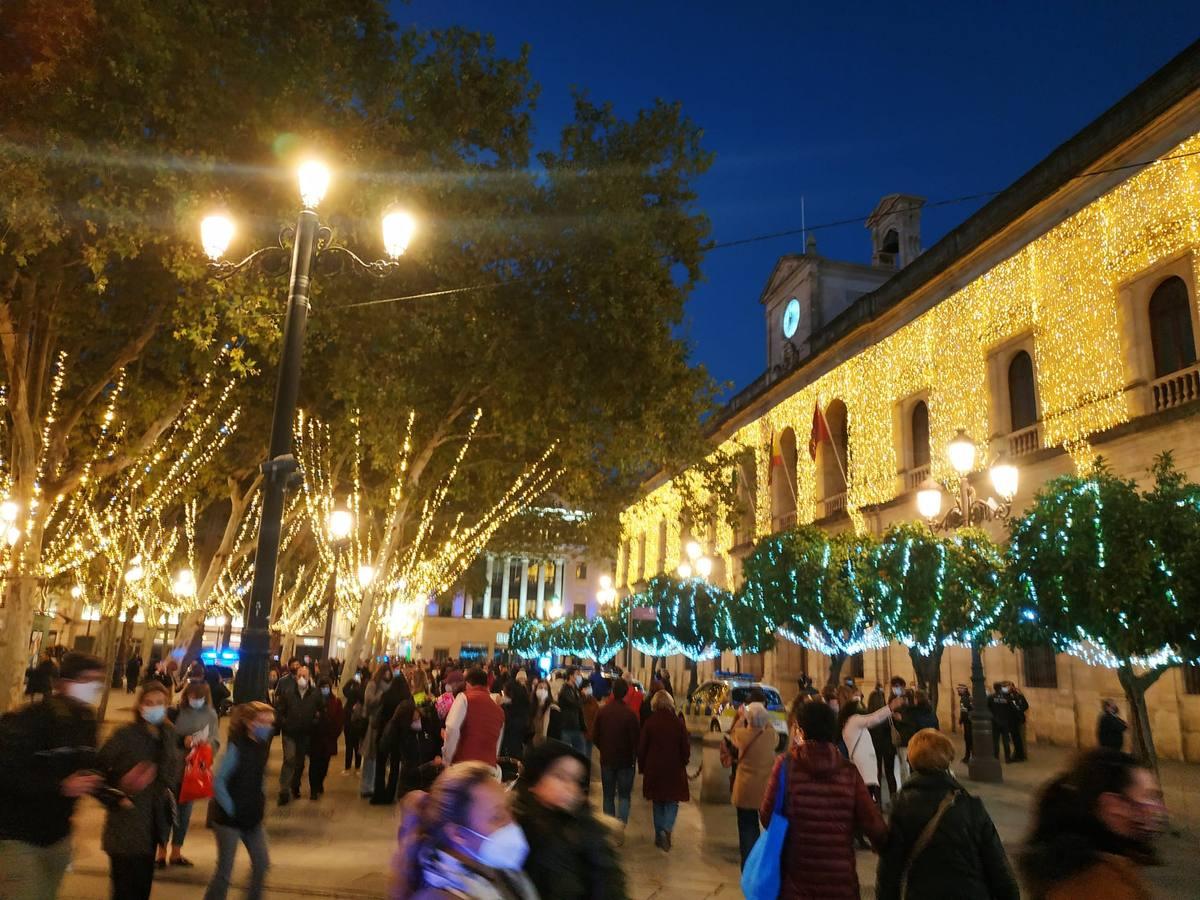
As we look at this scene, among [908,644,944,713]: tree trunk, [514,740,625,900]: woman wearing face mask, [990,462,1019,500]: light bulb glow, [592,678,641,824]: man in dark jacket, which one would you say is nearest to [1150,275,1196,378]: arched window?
[990,462,1019,500]: light bulb glow

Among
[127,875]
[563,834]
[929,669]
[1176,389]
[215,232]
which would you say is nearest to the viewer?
[563,834]

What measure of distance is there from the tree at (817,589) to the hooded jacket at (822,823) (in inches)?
585

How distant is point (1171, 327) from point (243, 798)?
1999cm

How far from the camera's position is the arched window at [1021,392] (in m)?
23.6

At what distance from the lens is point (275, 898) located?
6996 millimetres

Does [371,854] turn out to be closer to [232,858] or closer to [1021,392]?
[232,858]

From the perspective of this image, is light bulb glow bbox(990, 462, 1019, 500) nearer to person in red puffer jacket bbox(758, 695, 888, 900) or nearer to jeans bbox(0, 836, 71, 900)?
person in red puffer jacket bbox(758, 695, 888, 900)

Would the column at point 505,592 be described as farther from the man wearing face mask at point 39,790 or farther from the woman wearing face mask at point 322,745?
the man wearing face mask at point 39,790

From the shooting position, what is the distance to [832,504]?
33.3 meters

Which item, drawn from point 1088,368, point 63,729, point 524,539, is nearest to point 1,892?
point 63,729

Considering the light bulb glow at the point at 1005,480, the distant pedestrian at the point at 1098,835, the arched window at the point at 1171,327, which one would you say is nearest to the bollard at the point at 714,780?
the light bulb glow at the point at 1005,480

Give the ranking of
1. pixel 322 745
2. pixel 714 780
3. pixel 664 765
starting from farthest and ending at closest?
pixel 714 780, pixel 322 745, pixel 664 765

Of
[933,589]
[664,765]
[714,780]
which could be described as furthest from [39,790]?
[933,589]

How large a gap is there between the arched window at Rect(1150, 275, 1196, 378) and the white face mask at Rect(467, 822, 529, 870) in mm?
19963
